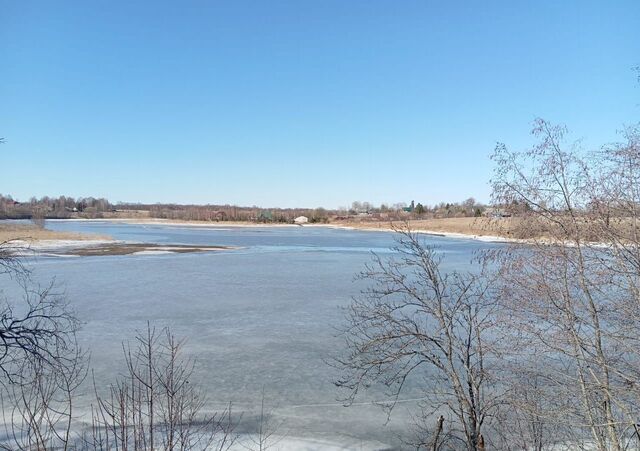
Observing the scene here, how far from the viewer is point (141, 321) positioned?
1048cm

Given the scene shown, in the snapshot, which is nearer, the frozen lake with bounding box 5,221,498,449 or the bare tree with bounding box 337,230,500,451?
the bare tree with bounding box 337,230,500,451

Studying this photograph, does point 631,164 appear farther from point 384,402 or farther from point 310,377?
point 310,377

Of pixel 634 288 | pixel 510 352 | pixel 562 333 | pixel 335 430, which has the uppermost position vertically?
pixel 634 288

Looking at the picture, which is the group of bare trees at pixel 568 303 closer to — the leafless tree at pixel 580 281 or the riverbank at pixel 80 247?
the leafless tree at pixel 580 281

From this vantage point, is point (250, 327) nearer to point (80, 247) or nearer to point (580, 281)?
point (580, 281)

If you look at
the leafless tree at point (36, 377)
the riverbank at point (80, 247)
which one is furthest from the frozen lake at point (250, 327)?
the riverbank at point (80, 247)

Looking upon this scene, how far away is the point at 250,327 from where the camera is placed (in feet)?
33.0

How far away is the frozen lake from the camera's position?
5996mm

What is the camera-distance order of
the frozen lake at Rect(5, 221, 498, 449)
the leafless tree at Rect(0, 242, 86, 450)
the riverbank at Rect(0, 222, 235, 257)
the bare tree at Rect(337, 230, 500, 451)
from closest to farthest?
1. the leafless tree at Rect(0, 242, 86, 450)
2. the bare tree at Rect(337, 230, 500, 451)
3. the frozen lake at Rect(5, 221, 498, 449)
4. the riverbank at Rect(0, 222, 235, 257)

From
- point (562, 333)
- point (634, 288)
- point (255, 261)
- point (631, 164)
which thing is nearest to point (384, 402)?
point (562, 333)

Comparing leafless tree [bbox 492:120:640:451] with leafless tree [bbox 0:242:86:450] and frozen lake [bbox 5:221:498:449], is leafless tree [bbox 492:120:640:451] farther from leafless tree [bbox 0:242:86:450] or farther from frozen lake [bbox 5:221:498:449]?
leafless tree [bbox 0:242:86:450]

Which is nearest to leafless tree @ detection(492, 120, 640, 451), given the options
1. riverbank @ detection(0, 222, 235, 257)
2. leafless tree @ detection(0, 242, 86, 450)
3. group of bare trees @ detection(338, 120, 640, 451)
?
group of bare trees @ detection(338, 120, 640, 451)

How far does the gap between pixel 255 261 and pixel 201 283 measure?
7.33m

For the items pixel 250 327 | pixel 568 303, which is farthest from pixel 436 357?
pixel 250 327
